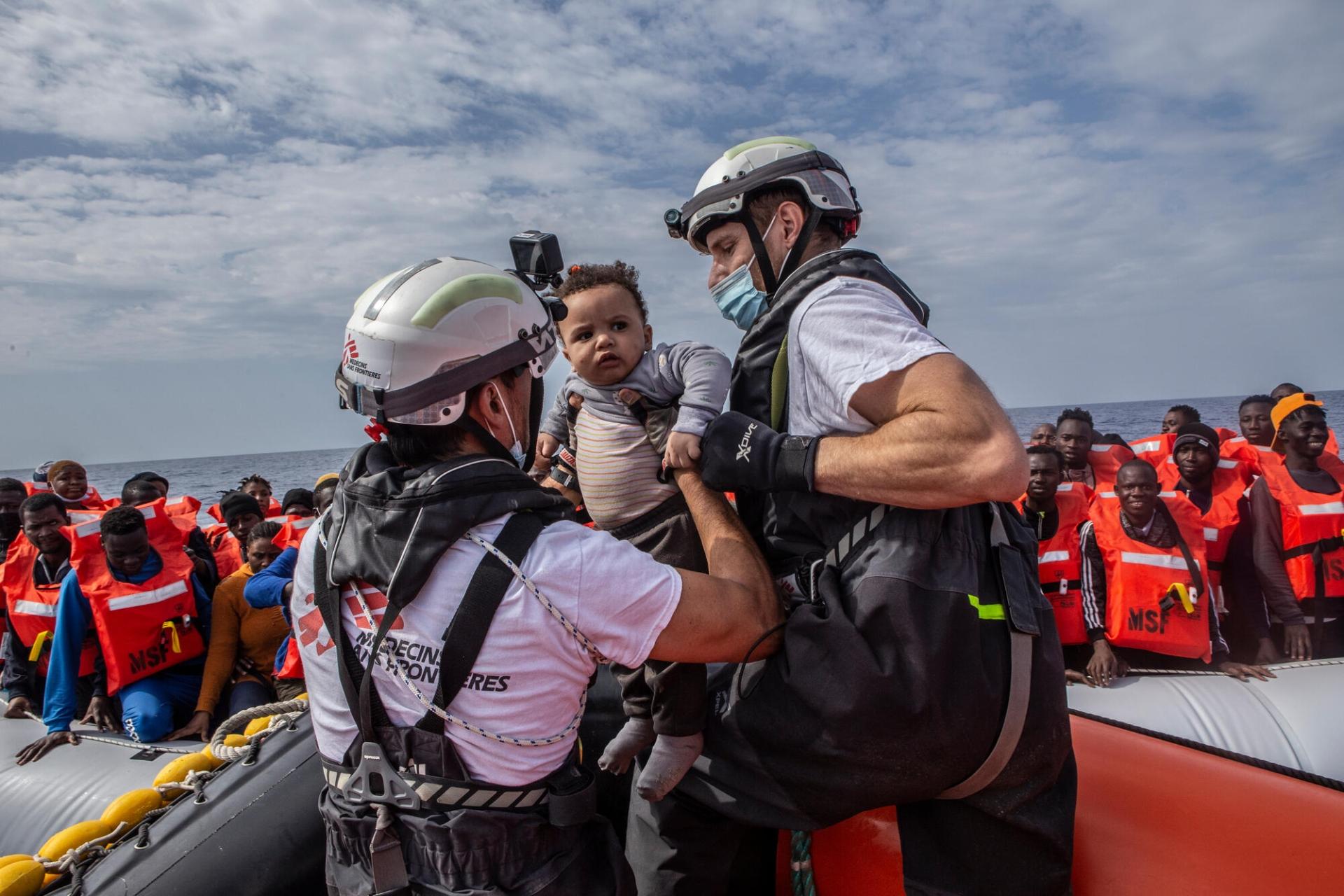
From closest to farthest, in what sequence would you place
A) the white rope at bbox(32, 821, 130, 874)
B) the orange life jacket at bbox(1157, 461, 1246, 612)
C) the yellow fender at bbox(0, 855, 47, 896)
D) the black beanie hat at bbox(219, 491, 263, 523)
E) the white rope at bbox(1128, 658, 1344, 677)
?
the yellow fender at bbox(0, 855, 47, 896) → the white rope at bbox(32, 821, 130, 874) → the white rope at bbox(1128, 658, 1344, 677) → the orange life jacket at bbox(1157, 461, 1246, 612) → the black beanie hat at bbox(219, 491, 263, 523)

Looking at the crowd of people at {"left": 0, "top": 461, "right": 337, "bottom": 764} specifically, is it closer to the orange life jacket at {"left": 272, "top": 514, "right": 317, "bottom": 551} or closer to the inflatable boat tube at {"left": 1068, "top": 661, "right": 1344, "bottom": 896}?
the orange life jacket at {"left": 272, "top": 514, "right": 317, "bottom": 551}

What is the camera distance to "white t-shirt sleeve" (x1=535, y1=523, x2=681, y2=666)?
1.58m

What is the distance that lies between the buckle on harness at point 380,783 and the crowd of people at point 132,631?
498 cm

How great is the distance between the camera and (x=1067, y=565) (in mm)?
6367

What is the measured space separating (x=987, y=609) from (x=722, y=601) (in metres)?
0.57

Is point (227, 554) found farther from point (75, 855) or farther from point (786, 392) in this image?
point (786, 392)

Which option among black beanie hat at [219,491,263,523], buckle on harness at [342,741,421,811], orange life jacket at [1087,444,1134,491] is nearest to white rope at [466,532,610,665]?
buckle on harness at [342,741,421,811]

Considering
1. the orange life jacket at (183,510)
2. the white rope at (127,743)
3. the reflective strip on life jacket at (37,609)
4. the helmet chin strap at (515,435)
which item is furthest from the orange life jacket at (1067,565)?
the orange life jacket at (183,510)

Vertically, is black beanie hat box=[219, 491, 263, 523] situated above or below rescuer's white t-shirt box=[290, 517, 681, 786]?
above

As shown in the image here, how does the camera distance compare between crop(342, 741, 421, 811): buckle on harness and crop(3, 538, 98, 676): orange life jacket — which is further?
crop(3, 538, 98, 676): orange life jacket

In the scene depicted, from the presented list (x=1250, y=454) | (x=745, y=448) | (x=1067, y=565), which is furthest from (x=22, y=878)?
(x=1250, y=454)

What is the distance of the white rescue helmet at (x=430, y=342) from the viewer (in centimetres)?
175

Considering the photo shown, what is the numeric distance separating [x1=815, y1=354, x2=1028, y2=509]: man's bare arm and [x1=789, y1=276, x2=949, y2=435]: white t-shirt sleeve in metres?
0.03

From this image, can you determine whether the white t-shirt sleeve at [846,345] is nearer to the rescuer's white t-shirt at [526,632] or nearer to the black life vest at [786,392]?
the black life vest at [786,392]
